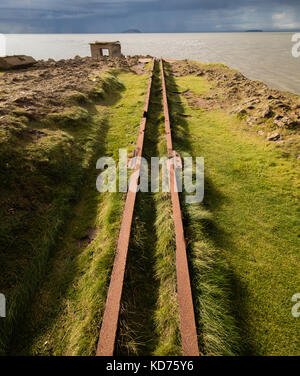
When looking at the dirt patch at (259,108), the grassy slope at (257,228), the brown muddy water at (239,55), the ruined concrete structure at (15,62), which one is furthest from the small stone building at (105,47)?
the grassy slope at (257,228)

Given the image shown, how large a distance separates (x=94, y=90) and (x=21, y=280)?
9.33 meters

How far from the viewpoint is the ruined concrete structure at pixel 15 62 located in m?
16.5

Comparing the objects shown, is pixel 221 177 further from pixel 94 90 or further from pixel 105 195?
pixel 94 90

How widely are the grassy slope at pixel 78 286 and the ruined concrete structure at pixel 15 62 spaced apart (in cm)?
1781

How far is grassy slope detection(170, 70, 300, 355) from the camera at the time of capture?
237 cm

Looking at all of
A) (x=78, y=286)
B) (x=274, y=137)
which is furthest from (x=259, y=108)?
(x=78, y=286)

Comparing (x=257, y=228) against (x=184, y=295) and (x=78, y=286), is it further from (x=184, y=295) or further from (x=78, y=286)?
(x=78, y=286)

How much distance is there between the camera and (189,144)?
6215mm

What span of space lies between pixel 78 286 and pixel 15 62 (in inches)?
821

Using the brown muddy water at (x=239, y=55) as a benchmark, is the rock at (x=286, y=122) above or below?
below

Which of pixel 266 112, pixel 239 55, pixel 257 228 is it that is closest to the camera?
pixel 257 228

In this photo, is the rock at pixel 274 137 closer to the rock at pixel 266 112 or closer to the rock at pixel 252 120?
the rock at pixel 252 120

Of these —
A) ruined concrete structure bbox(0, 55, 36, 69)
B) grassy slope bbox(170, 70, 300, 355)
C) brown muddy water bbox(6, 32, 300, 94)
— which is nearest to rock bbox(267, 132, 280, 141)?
grassy slope bbox(170, 70, 300, 355)

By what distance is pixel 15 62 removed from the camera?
56.8 feet
